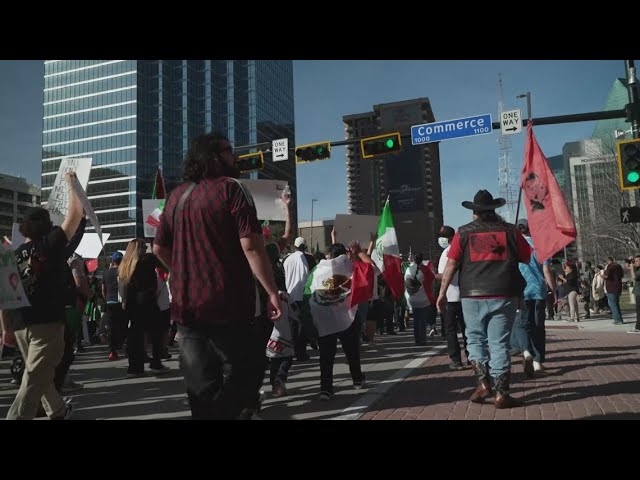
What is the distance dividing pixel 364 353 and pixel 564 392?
4.71 m

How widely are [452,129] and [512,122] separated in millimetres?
1642

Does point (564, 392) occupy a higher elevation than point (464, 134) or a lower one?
lower

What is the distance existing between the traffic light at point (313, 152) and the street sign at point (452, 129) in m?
2.77

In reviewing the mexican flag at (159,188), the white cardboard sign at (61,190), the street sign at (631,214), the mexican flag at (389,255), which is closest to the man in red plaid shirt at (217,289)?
the white cardboard sign at (61,190)

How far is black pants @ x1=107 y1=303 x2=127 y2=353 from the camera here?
9378 mm

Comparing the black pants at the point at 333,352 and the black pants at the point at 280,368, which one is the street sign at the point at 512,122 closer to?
the black pants at the point at 333,352

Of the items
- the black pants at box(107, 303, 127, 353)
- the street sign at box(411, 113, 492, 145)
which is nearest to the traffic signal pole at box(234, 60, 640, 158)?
the street sign at box(411, 113, 492, 145)

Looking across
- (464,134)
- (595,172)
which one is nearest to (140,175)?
(595,172)

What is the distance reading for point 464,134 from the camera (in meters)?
14.1

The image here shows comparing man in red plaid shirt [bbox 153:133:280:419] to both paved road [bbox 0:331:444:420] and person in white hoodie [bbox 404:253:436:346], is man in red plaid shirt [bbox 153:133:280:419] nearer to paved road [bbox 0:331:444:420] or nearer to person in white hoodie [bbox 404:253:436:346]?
paved road [bbox 0:331:444:420]

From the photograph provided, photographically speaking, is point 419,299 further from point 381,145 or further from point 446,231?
point 381,145

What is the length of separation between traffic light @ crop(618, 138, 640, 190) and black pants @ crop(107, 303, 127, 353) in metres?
10.5

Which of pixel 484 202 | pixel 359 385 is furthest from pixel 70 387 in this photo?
pixel 484 202
